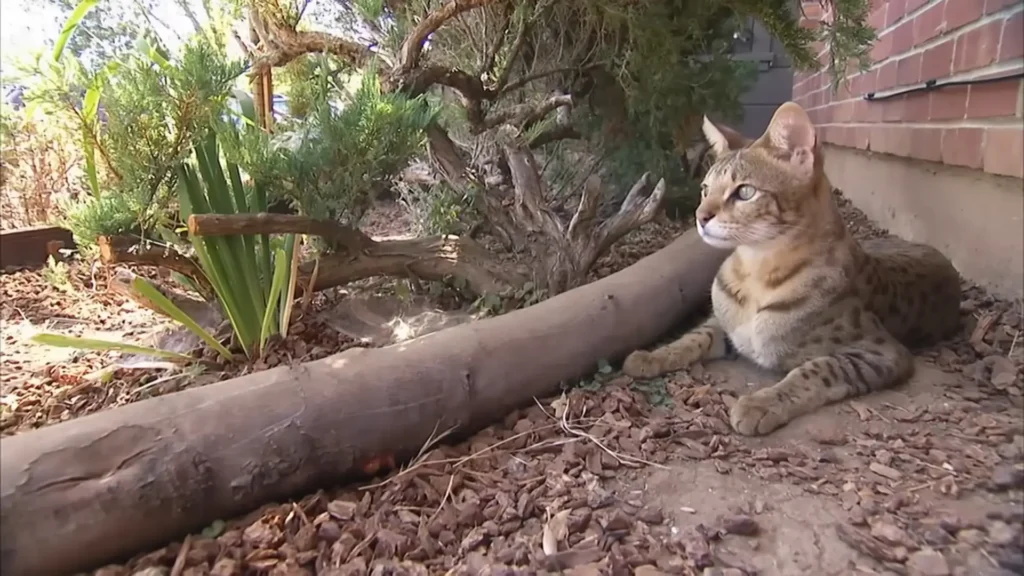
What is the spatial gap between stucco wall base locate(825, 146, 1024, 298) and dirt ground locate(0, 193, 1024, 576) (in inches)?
4.1

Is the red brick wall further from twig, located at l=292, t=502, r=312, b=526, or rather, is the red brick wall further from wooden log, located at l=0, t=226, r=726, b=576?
twig, located at l=292, t=502, r=312, b=526

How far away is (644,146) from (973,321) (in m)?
1.60

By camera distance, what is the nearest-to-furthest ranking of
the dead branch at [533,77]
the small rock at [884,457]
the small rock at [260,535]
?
the small rock at [260,535]
the small rock at [884,457]
the dead branch at [533,77]

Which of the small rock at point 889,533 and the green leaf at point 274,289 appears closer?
the small rock at point 889,533

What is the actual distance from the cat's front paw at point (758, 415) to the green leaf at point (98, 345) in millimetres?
1289

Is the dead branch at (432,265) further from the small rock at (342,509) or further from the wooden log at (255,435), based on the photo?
the small rock at (342,509)

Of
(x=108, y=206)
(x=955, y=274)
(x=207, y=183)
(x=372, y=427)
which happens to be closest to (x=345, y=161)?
(x=207, y=183)

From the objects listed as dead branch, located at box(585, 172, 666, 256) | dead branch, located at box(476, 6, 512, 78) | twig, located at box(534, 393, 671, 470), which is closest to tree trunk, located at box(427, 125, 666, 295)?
dead branch, located at box(585, 172, 666, 256)

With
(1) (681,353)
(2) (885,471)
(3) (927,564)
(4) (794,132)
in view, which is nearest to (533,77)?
(4) (794,132)

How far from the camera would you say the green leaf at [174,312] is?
62.8 inches

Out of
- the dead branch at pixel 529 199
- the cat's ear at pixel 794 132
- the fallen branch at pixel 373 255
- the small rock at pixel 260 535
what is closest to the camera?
the small rock at pixel 260 535

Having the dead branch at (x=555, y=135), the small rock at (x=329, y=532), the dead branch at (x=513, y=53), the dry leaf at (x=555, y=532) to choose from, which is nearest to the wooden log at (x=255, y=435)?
the small rock at (x=329, y=532)

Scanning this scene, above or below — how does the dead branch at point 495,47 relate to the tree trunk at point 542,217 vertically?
above

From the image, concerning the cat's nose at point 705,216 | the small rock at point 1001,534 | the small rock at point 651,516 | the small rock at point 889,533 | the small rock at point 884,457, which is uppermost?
the cat's nose at point 705,216
